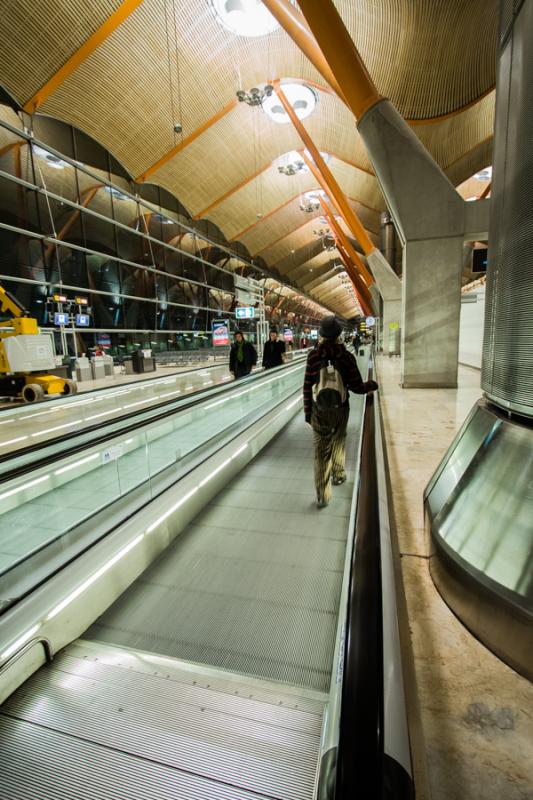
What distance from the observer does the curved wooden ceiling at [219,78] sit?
13.4 m

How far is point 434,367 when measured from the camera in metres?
10.1

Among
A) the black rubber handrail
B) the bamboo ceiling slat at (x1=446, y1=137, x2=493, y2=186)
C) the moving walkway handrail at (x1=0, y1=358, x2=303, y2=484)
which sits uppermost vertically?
the bamboo ceiling slat at (x1=446, y1=137, x2=493, y2=186)

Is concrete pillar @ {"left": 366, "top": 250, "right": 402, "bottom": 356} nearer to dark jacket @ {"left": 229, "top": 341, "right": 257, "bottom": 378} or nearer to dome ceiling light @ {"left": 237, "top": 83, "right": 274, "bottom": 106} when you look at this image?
dome ceiling light @ {"left": 237, "top": 83, "right": 274, "bottom": 106}

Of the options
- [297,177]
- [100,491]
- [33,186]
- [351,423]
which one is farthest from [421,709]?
[297,177]

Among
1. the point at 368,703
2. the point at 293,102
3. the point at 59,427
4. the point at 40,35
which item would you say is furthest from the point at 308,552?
the point at 293,102

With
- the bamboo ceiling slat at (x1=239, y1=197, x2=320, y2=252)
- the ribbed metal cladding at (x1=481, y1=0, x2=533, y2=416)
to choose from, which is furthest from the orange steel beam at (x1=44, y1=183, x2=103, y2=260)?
the bamboo ceiling slat at (x1=239, y1=197, x2=320, y2=252)

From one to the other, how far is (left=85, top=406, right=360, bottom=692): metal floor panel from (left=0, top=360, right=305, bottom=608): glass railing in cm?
57

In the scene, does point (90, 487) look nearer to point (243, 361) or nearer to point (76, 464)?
point (76, 464)

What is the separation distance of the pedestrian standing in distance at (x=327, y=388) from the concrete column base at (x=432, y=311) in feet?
22.8

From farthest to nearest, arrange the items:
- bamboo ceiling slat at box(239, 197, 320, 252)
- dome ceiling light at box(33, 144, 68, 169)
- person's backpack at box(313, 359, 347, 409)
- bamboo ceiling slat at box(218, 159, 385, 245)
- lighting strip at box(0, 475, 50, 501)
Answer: bamboo ceiling slat at box(239, 197, 320, 252)
bamboo ceiling slat at box(218, 159, 385, 245)
dome ceiling light at box(33, 144, 68, 169)
person's backpack at box(313, 359, 347, 409)
lighting strip at box(0, 475, 50, 501)

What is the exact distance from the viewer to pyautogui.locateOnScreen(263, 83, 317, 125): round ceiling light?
20.3 metres

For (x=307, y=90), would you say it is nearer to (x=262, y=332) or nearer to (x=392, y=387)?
(x=262, y=332)

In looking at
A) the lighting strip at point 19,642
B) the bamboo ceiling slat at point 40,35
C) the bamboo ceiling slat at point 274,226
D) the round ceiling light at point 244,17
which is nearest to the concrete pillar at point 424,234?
the lighting strip at point 19,642

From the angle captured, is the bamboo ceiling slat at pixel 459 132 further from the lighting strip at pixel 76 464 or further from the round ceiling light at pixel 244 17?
the lighting strip at pixel 76 464
